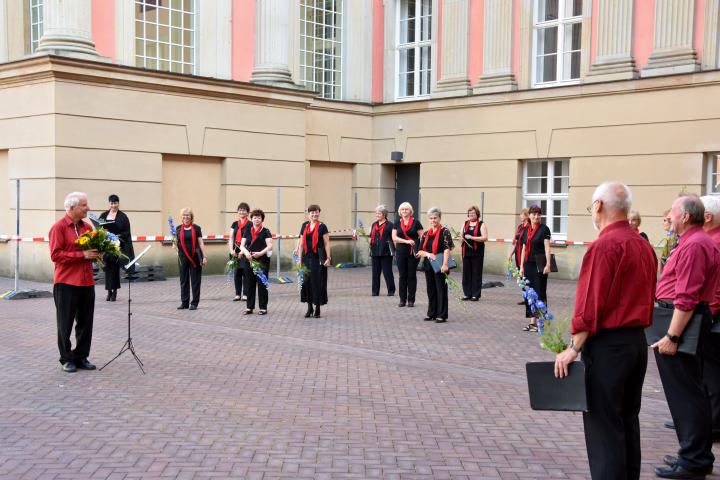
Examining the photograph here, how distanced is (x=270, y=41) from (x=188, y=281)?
29.3ft

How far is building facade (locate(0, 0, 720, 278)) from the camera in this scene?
17875 mm

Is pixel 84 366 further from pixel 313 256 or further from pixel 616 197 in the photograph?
pixel 616 197

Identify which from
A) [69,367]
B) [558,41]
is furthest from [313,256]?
[558,41]

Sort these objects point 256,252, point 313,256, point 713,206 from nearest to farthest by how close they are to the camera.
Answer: point 713,206
point 313,256
point 256,252

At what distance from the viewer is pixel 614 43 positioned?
19016 mm

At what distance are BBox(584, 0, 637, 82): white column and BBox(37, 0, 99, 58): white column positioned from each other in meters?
11.3

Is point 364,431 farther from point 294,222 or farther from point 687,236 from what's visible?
point 294,222

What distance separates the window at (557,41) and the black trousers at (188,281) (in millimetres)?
10564

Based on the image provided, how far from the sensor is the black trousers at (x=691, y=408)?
18.8 feet

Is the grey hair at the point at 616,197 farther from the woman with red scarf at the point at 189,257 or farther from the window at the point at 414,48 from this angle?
the window at the point at 414,48

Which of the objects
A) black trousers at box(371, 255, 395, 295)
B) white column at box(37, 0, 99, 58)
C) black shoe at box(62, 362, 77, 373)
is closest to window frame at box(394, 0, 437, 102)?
black trousers at box(371, 255, 395, 295)

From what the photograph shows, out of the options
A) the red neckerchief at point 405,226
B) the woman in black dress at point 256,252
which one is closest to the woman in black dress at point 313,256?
the woman in black dress at point 256,252

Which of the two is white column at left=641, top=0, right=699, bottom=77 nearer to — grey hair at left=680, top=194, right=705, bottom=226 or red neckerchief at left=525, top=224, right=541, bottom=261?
red neckerchief at left=525, top=224, right=541, bottom=261

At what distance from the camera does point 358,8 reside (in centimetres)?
2377
